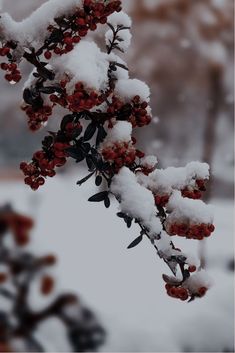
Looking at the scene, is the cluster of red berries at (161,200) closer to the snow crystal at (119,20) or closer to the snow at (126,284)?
the snow crystal at (119,20)

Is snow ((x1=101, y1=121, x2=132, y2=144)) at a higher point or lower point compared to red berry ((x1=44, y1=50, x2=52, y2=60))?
lower

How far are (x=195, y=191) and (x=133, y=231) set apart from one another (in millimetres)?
5659

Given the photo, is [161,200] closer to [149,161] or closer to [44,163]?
[149,161]

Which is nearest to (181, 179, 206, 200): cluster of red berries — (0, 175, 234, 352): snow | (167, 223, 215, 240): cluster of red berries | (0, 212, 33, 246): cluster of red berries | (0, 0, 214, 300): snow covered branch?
(0, 0, 214, 300): snow covered branch

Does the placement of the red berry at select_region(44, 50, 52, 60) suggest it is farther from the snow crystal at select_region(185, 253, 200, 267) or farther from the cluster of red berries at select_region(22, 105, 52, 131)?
the snow crystal at select_region(185, 253, 200, 267)

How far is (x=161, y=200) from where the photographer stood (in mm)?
1219

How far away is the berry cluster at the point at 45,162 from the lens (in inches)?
48.1

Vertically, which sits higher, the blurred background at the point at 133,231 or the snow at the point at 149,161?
the blurred background at the point at 133,231

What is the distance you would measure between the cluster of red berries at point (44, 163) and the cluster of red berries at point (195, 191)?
0.90ft

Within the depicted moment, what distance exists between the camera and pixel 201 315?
155 inches

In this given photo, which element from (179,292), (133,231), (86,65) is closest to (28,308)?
(133,231)

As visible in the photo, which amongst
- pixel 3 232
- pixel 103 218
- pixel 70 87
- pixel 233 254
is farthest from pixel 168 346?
pixel 103 218

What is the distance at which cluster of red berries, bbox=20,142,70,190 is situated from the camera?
4.01ft

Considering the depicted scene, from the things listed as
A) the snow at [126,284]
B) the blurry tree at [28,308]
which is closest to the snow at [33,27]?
the snow at [126,284]
